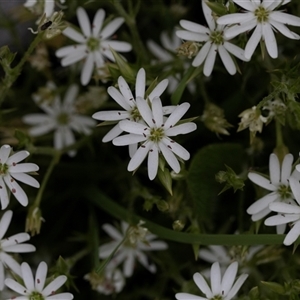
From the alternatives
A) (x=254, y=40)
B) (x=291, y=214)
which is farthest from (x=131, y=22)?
(x=291, y=214)

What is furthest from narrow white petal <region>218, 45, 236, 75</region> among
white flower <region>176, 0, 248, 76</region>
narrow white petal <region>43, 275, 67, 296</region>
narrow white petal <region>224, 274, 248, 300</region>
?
narrow white petal <region>43, 275, 67, 296</region>

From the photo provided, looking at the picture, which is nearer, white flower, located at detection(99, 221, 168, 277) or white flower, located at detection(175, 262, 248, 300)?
white flower, located at detection(175, 262, 248, 300)

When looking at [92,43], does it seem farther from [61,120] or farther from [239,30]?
[239,30]

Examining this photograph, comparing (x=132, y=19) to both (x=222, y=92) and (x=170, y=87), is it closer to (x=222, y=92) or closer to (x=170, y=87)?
(x=170, y=87)

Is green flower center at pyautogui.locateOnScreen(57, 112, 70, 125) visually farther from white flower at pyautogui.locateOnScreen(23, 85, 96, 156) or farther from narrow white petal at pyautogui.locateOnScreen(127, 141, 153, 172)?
narrow white petal at pyautogui.locateOnScreen(127, 141, 153, 172)

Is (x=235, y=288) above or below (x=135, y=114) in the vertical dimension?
below
